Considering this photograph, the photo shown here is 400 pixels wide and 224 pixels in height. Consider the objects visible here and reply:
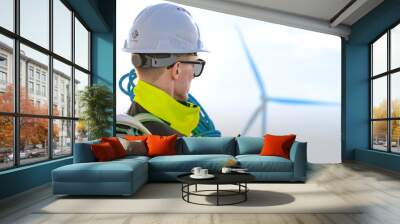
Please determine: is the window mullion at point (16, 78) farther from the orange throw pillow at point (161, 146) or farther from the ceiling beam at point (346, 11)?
the ceiling beam at point (346, 11)

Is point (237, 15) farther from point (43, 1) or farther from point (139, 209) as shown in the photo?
point (139, 209)

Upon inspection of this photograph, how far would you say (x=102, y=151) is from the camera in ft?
18.7

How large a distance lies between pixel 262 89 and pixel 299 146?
11.4ft

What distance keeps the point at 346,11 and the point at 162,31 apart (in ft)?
12.9

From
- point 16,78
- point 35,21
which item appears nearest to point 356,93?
point 35,21

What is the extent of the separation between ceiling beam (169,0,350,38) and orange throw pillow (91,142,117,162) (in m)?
4.54

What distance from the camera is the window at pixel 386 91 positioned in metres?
8.13

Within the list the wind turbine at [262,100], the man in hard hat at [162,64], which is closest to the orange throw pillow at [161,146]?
the man in hard hat at [162,64]

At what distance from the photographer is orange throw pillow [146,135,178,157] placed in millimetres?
6727

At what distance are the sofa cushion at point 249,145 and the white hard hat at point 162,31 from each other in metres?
2.86

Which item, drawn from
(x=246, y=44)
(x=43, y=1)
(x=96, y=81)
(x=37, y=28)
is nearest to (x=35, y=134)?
(x=37, y=28)

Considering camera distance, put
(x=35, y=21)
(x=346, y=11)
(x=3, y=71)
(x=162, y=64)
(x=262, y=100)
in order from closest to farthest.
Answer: (x=3, y=71)
(x=35, y=21)
(x=346, y=11)
(x=162, y=64)
(x=262, y=100)

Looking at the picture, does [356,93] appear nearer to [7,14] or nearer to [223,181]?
[223,181]

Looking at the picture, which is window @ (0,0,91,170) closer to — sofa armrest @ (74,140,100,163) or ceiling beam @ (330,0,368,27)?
sofa armrest @ (74,140,100,163)
